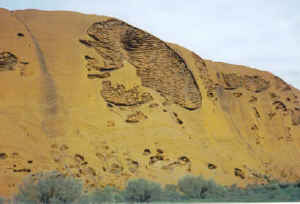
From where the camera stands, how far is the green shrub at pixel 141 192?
649 inches

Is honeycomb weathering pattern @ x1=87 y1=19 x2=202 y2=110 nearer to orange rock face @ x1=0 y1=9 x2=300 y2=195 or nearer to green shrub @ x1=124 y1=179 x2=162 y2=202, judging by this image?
orange rock face @ x1=0 y1=9 x2=300 y2=195

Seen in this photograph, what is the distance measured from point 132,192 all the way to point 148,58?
40.8ft

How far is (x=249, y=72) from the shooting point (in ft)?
118

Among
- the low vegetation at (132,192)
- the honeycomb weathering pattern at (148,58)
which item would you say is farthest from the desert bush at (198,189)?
the honeycomb weathering pattern at (148,58)

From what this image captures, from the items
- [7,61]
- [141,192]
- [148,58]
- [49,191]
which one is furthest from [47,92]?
[49,191]

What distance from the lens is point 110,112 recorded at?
22.5m

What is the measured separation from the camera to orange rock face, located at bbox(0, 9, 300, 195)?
1922 cm

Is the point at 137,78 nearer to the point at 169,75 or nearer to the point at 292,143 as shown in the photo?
the point at 169,75

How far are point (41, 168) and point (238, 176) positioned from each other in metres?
13.6

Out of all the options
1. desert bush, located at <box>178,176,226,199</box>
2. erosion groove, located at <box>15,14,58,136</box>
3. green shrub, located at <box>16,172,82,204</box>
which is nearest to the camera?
green shrub, located at <box>16,172,82,204</box>

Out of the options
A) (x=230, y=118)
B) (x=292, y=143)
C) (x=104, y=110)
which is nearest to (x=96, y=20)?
(x=104, y=110)

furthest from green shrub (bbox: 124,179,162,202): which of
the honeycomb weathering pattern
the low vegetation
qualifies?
the honeycomb weathering pattern

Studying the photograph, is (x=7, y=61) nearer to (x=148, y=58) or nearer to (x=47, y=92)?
(x=47, y=92)

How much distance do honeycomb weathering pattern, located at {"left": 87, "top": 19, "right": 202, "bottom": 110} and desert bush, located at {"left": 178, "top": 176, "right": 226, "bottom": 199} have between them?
786cm
